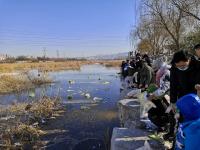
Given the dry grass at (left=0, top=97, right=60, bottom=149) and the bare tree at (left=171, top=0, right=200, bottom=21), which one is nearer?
the dry grass at (left=0, top=97, right=60, bottom=149)

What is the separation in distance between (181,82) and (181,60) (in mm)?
398

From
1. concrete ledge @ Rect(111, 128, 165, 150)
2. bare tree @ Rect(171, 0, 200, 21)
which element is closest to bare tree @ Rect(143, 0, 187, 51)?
bare tree @ Rect(171, 0, 200, 21)

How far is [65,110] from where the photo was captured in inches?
670

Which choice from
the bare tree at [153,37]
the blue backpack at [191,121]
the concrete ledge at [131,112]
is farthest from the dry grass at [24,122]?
the bare tree at [153,37]

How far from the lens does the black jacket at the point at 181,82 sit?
5.86 meters

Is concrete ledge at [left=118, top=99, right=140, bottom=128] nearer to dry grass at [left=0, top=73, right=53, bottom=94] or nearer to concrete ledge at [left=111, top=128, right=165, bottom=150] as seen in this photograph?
concrete ledge at [left=111, top=128, right=165, bottom=150]

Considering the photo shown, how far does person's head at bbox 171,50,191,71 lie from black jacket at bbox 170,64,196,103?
73mm

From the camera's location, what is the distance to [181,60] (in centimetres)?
572

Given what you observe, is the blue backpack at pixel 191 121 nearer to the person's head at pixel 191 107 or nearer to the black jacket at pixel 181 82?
the person's head at pixel 191 107

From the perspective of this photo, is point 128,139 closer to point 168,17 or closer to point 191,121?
point 191,121

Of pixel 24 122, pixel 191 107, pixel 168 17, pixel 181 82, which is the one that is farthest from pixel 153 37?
pixel 191 107

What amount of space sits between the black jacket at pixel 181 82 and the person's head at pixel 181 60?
0.07 meters

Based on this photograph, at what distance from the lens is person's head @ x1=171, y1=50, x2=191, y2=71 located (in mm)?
5660

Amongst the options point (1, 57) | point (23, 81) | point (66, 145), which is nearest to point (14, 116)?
point (66, 145)
